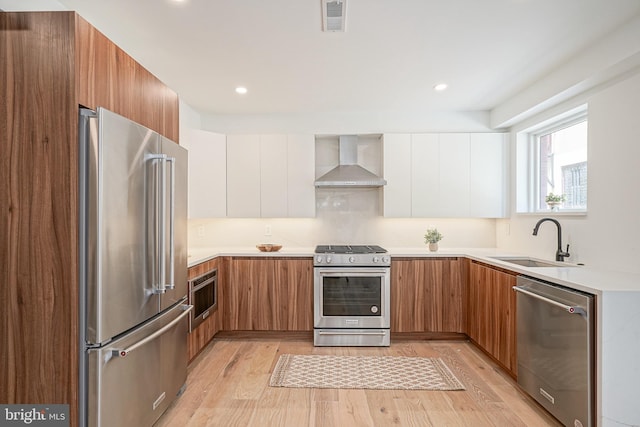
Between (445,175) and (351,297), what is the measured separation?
5.61 ft

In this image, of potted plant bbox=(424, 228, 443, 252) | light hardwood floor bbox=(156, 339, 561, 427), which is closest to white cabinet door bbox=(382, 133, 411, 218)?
potted plant bbox=(424, 228, 443, 252)

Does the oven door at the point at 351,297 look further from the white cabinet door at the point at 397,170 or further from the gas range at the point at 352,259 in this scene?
the white cabinet door at the point at 397,170

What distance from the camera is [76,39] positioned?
1.45 meters

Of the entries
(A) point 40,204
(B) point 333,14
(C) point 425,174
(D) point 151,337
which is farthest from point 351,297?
(A) point 40,204

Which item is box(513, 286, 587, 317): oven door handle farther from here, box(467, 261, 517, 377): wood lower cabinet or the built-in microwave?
the built-in microwave

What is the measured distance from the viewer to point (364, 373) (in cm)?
274

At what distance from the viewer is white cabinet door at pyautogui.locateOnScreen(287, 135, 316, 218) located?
3.79m

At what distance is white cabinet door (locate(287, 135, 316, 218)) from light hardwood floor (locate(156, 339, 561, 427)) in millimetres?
1619

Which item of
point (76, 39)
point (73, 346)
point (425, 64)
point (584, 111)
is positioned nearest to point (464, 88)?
point (425, 64)

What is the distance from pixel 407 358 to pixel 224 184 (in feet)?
8.49

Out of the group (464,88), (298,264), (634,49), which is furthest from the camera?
(298,264)

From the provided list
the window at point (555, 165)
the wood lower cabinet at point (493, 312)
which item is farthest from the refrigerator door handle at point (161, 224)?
the window at point (555, 165)

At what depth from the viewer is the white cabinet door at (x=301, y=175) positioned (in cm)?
379

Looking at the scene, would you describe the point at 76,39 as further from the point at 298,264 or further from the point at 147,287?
the point at 298,264
